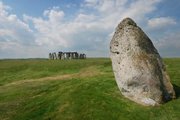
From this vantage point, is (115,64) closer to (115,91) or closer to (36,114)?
(115,91)

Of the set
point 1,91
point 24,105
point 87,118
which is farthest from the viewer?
point 1,91

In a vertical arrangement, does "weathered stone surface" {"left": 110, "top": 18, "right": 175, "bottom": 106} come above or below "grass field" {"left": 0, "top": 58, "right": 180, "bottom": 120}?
above

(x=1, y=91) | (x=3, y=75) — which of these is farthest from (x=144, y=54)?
(x=3, y=75)

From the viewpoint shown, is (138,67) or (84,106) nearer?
(138,67)

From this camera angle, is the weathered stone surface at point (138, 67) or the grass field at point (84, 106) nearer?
the grass field at point (84, 106)

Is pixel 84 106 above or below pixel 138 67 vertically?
below

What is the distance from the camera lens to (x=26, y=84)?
45.5 metres

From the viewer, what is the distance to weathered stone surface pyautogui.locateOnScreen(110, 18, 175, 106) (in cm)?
2677

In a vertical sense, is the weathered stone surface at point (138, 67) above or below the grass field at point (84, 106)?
A: above

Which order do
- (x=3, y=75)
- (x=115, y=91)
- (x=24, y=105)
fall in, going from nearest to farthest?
(x=115, y=91)
(x=24, y=105)
(x=3, y=75)

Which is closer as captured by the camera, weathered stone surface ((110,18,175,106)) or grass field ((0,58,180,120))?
grass field ((0,58,180,120))

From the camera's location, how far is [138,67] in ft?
88.8

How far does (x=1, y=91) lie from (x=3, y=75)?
64.7ft

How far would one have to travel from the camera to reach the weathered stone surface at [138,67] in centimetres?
2677
